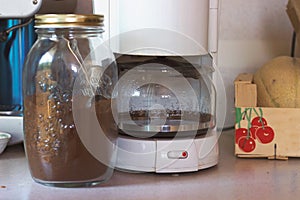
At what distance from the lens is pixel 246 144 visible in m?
1.01

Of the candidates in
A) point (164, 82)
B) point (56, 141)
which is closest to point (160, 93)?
point (164, 82)

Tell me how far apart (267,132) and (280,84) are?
0.10 meters

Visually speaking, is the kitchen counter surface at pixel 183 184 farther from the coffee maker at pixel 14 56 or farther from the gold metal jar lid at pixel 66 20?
the gold metal jar lid at pixel 66 20

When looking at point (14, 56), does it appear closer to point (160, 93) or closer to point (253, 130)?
point (160, 93)

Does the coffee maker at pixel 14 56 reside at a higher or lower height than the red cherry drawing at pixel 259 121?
higher

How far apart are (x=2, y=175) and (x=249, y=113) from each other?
44 cm

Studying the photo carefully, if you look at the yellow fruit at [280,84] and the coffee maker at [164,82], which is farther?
the yellow fruit at [280,84]

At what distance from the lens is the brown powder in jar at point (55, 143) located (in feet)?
2.67

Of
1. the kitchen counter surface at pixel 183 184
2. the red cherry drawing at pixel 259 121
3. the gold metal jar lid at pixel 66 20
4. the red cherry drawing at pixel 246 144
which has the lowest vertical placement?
the kitchen counter surface at pixel 183 184

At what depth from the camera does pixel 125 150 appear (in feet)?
2.97

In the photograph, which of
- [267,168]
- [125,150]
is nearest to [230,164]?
[267,168]

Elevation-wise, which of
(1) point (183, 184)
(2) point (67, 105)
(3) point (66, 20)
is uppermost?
(3) point (66, 20)

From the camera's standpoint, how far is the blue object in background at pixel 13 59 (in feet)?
3.24

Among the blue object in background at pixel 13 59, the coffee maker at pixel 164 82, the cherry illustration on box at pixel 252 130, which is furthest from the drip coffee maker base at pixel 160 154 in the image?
the blue object in background at pixel 13 59
